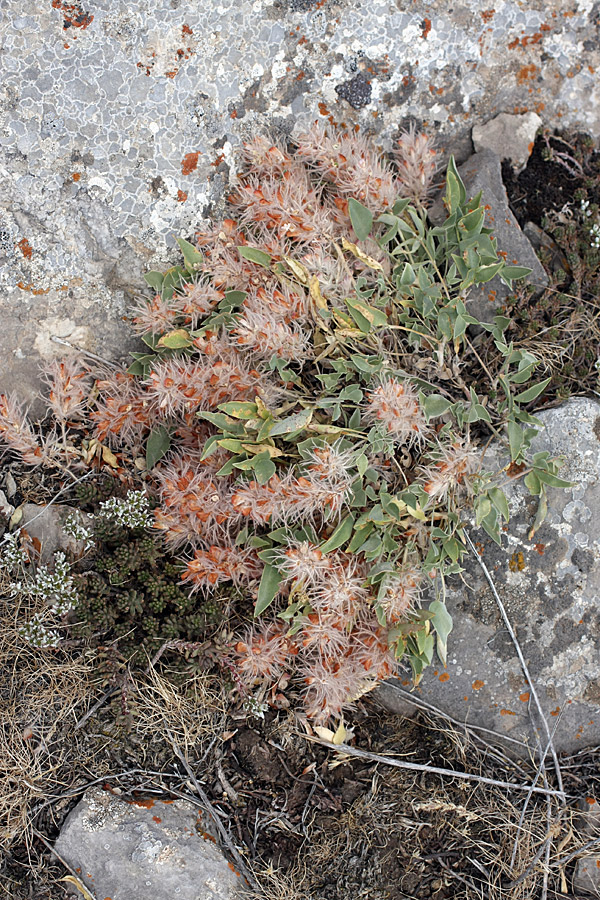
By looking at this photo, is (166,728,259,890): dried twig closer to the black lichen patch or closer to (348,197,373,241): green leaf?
(348,197,373,241): green leaf

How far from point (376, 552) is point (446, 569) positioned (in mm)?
382

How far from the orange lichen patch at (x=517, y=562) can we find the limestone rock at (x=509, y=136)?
2150 millimetres

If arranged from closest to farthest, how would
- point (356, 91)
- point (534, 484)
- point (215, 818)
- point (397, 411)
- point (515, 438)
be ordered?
point (397, 411)
point (515, 438)
point (534, 484)
point (215, 818)
point (356, 91)

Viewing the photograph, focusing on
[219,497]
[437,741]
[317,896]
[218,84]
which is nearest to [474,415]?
[219,497]

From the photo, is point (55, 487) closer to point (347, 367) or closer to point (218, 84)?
point (347, 367)

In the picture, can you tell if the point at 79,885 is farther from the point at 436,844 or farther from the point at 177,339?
the point at 177,339

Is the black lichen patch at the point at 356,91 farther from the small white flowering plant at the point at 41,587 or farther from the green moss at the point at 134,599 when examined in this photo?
the small white flowering plant at the point at 41,587

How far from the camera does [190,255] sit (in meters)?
3.41

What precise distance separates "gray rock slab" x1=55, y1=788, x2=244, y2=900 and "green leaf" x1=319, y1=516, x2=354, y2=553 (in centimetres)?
150

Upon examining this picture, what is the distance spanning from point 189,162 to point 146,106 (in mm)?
333

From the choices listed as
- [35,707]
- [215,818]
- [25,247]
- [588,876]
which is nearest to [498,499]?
[588,876]

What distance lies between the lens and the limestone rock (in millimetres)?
3930

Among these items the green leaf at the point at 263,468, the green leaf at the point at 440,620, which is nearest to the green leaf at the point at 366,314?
the green leaf at the point at 263,468

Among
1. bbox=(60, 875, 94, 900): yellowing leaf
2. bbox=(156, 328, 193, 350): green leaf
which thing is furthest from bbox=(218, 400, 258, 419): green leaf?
bbox=(60, 875, 94, 900): yellowing leaf
